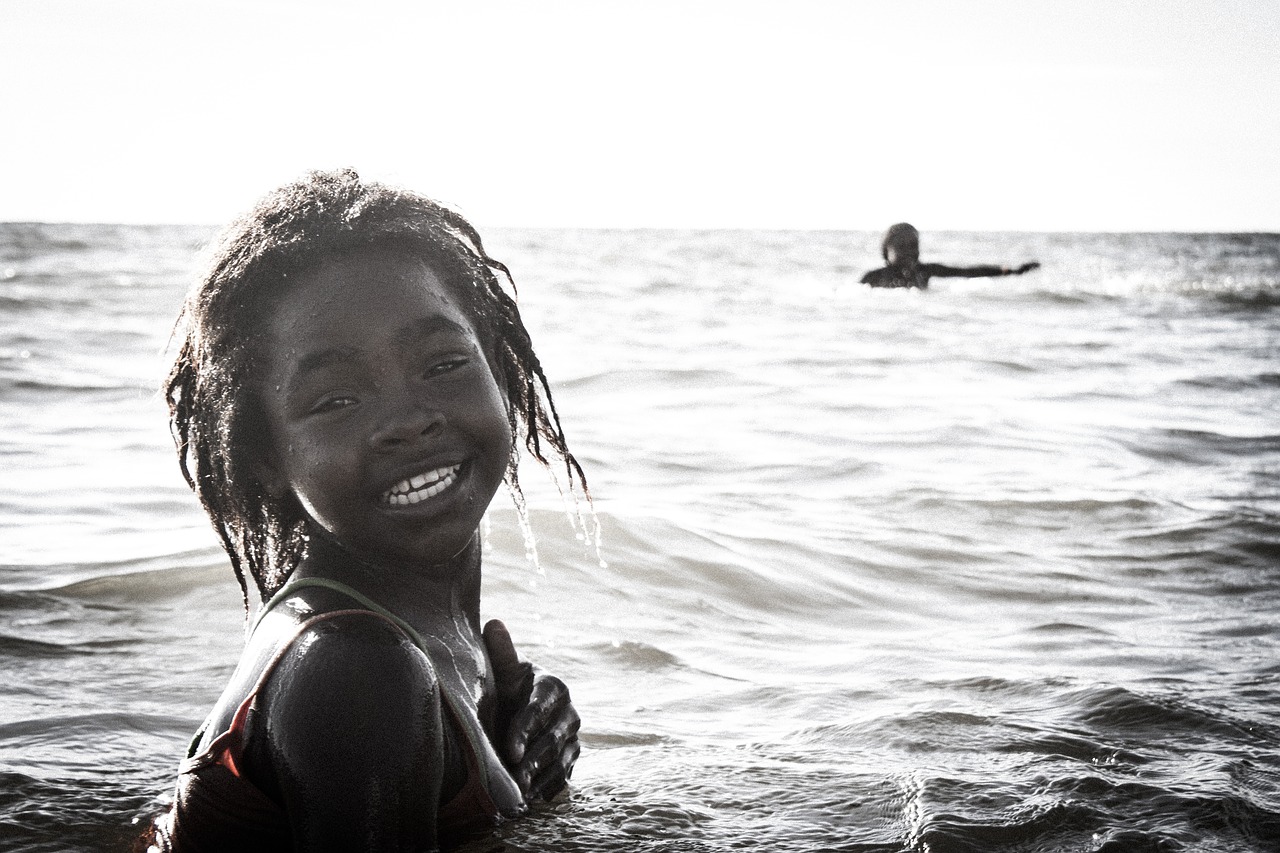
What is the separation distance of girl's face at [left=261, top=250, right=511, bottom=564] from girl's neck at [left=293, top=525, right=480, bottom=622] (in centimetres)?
3

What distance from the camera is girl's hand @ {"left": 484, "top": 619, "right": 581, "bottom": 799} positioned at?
257cm

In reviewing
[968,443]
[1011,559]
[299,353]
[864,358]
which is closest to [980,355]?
[864,358]

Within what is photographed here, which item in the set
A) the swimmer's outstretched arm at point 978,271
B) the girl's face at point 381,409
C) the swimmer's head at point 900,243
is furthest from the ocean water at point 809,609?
the swimmer's head at point 900,243

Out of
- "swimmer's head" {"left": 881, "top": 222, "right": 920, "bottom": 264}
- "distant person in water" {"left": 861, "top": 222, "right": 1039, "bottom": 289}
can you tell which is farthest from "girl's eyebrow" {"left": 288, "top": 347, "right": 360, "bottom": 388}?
"swimmer's head" {"left": 881, "top": 222, "right": 920, "bottom": 264}

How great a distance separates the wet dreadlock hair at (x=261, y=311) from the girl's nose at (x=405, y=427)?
293 millimetres

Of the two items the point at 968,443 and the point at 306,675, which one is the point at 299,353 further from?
the point at 968,443

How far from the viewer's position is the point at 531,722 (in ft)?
8.52

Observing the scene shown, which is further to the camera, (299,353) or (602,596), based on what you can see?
(602,596)

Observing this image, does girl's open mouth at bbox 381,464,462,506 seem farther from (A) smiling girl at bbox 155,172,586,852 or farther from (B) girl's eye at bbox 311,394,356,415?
(B) girl's eye at bbox 311,394,356,415

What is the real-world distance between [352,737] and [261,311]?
2.91 ft

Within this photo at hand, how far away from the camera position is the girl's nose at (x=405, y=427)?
2.26m

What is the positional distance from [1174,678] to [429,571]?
2.55 meters

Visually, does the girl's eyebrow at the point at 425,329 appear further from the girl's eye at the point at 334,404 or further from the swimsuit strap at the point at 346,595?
the swimsuit strap at the point at 346,595

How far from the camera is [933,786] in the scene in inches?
119
